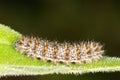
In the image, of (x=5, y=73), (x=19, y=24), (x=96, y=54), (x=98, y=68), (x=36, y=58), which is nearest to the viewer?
(x=5, y=73)

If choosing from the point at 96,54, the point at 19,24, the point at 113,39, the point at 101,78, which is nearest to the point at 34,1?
the point at 19,24

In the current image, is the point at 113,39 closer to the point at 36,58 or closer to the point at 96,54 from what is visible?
the point at 96,54

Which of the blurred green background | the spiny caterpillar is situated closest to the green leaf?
the spiny caterpillar

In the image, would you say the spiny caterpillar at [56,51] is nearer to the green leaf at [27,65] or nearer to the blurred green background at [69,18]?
the green leaf at [27,65]

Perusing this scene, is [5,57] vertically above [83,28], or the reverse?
[83,28]

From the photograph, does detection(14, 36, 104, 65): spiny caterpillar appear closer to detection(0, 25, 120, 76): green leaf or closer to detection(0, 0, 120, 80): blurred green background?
detection(0, 25, 120, 76): green leaf

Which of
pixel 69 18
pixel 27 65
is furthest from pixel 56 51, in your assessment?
pixel 69 18
